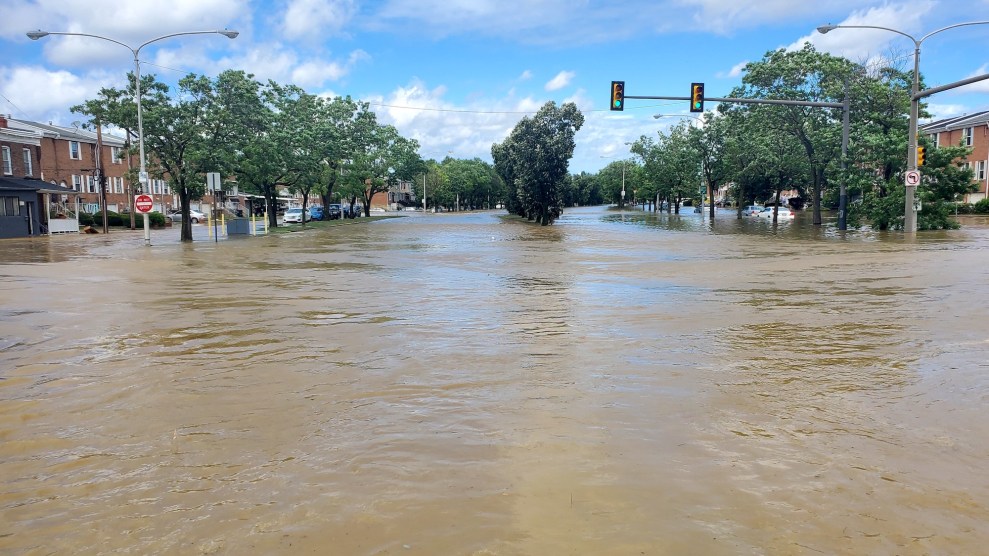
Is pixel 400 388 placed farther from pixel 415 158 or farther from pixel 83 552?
pixel 415 158

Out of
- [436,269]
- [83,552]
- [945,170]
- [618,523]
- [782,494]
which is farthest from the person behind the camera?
[945,170]

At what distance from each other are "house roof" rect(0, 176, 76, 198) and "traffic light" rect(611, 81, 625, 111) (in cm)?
3296

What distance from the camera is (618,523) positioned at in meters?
3.99

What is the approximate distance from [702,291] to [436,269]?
7.73m

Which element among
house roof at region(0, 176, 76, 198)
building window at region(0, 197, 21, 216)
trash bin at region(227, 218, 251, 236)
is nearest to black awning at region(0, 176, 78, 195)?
house roof at region(0, 176, 76, 198)

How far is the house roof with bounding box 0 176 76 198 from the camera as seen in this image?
38.8m

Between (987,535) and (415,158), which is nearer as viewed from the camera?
(987,535)

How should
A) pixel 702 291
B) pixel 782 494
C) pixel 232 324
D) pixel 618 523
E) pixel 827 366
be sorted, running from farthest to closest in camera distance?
pixel 702 291 → pixel 232 324 → pixel 827 366 → pixel 782 494 → pixel 618 523

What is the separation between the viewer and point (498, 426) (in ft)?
18.4

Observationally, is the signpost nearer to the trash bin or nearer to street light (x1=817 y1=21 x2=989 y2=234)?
street light (x1=817 y1=21 x2=989 y2=234)

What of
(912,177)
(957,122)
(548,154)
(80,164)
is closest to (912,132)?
(912,177)

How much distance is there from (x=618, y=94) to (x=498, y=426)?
25.7m

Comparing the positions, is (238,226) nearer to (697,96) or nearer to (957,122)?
(697,96)

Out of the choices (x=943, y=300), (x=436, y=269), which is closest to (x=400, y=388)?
(x=943, y=300)
